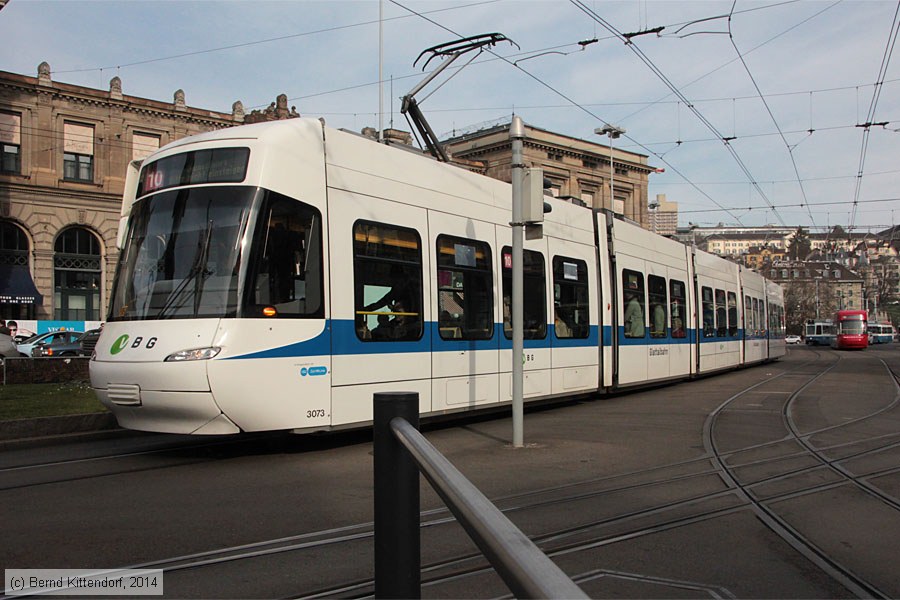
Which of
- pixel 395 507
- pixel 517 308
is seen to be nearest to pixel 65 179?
pixel 517 308

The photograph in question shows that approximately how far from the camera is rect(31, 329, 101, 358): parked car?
27.5 m

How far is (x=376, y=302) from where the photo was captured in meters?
8.50

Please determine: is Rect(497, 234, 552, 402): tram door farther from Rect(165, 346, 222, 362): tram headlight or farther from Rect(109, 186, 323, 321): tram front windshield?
Rect(165, 346, 222, 362): tram headlight

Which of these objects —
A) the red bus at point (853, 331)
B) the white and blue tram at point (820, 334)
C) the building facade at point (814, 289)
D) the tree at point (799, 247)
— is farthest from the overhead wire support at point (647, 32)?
the tree at point (799, 247)

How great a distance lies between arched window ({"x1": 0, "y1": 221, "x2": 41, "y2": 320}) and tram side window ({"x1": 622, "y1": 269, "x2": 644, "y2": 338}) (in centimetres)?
3061

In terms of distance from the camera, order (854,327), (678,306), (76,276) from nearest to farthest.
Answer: (678,306) < (76,276) < (854,327)

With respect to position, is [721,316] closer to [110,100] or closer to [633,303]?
[633,303]

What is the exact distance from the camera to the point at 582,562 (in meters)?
4.50

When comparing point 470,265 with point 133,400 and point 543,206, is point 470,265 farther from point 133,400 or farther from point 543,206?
point 133,400

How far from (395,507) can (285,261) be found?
5564 mm

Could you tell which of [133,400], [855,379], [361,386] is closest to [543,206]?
[361,386]

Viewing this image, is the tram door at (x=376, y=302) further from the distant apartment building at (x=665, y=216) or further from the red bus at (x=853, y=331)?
the red bus at (x=853, y=331)

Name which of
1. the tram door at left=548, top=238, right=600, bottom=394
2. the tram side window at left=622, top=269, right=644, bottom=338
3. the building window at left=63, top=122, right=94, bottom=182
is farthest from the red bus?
the building window at left=63, top=122, right=94, bottom=182

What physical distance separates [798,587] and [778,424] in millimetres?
7349
